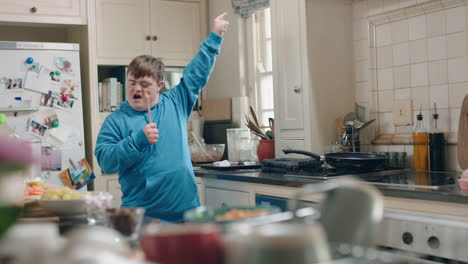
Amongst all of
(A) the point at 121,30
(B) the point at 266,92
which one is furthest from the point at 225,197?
(A) the point at 121,30

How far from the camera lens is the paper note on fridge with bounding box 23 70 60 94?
4223mm

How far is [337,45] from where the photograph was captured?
12.0 ft

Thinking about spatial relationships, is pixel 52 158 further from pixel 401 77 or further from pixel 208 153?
pixel 401 77

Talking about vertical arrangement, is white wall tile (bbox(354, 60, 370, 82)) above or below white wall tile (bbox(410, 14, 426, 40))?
below

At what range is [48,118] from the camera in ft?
14.0

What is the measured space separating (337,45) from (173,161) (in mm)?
1455

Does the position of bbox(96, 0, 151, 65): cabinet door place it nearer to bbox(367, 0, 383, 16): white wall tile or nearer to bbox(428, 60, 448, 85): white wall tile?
bbox(367, 0, 383, 16): white wall tile

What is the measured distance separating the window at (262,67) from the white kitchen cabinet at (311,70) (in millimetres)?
728

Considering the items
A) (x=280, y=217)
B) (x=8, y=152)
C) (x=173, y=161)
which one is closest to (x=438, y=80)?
(x=173, y=161)

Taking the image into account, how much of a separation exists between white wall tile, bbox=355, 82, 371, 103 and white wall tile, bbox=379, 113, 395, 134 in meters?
0.16

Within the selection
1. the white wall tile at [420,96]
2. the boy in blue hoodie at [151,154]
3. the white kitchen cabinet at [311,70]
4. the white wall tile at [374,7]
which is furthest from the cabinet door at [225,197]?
the white wall tile at [374,7]

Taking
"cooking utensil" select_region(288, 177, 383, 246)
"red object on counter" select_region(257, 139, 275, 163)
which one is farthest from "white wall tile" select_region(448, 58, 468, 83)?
"cooking utensil" select_region(288, 177, 383, 246)

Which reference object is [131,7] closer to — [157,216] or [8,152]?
[157,216]

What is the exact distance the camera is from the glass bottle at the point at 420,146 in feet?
10.0
